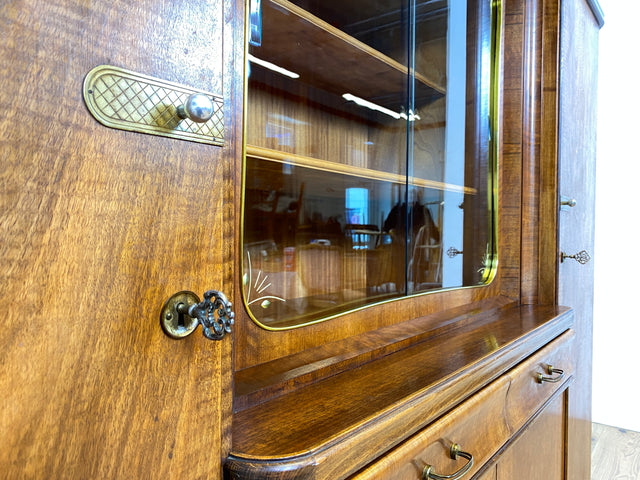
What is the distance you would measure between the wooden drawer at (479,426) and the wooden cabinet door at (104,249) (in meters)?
0.17

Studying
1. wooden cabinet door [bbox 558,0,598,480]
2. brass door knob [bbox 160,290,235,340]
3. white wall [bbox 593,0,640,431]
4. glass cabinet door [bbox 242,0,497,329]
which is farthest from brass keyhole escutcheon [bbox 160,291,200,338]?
white wall [bbox 593,0,640,431]

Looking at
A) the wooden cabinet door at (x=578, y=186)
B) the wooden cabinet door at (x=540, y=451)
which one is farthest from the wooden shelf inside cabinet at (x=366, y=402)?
the wooden cabinet door at (x=578, y=186)

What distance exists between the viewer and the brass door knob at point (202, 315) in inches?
10.2

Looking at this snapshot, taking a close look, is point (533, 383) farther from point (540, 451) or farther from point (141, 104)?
point (141, 104)

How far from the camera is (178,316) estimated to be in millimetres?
261

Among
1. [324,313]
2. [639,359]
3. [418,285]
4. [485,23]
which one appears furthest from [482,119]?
[639,359]

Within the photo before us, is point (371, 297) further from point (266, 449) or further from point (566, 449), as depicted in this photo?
point (566, 449)

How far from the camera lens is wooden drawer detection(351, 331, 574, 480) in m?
0.40

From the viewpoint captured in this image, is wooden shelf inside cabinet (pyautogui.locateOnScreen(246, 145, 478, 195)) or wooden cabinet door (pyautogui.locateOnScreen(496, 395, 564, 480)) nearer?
wooden shelf inside cabinet (pyautogui.locateOnScreen(246, 145, 478, 195))

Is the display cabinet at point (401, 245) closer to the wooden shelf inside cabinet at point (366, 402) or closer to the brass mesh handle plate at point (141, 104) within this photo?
the wooden shelf inside cabinet at point (366, 402)

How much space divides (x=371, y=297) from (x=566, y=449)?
24.1 inches

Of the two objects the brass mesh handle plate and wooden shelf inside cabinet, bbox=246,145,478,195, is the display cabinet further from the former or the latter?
the brass mesh handle plate

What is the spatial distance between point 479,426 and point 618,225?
1.70m

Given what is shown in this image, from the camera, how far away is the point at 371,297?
602 millimetres
